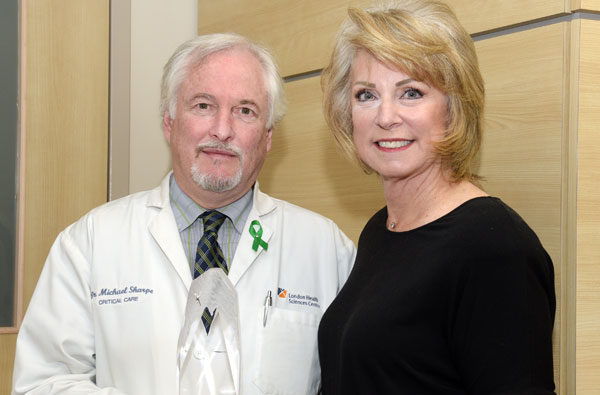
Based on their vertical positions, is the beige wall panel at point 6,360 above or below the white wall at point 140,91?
below

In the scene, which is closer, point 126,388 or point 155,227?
point 126,388

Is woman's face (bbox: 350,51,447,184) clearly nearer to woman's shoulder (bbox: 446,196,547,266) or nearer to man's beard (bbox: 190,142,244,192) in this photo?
woman's shoulder (bbox: 446,196,547,266)

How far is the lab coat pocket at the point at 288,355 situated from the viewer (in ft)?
4.85

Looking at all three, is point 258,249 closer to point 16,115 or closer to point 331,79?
point 331,79

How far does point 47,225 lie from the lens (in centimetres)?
234

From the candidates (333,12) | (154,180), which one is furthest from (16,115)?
(333,12)

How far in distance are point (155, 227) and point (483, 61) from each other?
32.9 inches

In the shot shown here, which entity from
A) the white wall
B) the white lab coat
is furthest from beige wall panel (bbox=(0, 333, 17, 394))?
the white lab coat

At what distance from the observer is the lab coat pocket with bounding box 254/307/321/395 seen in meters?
1.48

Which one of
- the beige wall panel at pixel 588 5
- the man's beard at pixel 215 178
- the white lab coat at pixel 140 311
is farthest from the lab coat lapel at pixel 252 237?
the beige wall panel at pixel 588 5

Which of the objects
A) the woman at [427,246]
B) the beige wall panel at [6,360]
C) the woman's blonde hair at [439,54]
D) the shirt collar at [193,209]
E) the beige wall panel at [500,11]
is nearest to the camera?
the woman at [427,246]

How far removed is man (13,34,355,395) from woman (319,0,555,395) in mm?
158

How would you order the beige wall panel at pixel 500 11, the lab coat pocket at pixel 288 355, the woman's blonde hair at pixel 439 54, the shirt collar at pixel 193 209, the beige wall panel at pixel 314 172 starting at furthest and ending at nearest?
the beige wall panel at pixel 314 172, the shirt collar at pixel 193 209, the lab coat pocket at pixel 288 355, the beige wall panel at pixel 500 11, the woman's blonde hair at pixel 439 54

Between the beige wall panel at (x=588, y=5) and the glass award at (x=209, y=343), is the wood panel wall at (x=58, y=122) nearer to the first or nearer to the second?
the glass award at (x=209, y=343)
